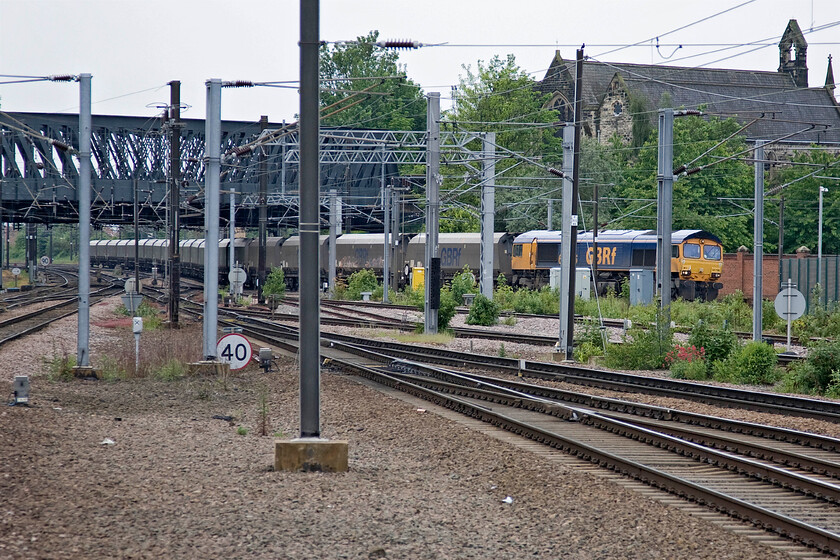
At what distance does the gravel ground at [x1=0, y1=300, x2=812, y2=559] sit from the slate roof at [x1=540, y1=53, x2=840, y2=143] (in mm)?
79245

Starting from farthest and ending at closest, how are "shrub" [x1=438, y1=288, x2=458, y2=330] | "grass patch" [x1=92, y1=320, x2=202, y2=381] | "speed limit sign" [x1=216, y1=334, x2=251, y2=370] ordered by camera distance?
"shrub" [x1=438, y1=288, x2=458, y2=330]
"grass patch" [x1=92, y1=320, x2=202, y2=381]
"speed limit sign" [x1=216, y1=334, x2=251, y2=370]

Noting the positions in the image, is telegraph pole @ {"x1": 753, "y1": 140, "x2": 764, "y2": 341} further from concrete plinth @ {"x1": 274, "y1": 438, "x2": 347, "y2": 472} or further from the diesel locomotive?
the diesel locomotive

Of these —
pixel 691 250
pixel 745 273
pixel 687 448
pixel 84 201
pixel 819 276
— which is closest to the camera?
pixel 687 448

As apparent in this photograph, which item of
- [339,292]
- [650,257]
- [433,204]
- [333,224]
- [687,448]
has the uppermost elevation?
[333,224]

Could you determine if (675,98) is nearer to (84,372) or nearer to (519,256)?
(519,256)

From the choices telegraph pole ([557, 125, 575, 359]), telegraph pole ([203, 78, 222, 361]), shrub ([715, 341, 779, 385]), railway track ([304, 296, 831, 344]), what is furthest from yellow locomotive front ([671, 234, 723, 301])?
telegraph pole ([203, 78, 222, 361])

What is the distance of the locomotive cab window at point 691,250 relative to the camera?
4631 centimetres

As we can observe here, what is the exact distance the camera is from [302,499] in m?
8.89

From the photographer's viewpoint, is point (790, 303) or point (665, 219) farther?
point (790, 303)

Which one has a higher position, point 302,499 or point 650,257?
point 650,257

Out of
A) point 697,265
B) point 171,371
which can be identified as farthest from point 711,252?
point 171,371

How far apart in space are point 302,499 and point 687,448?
17.3 ft

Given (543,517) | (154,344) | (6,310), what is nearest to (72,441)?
(543,517)

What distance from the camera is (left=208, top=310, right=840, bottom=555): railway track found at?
29.8 ft
